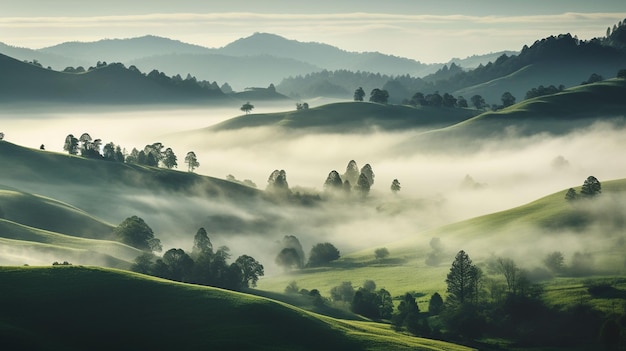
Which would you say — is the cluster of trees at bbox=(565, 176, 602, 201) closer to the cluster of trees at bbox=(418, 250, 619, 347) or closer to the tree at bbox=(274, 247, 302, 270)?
the cluster of trees at bbox=(418, 250, 619, 347)

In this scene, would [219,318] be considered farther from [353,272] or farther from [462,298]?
[353,272]

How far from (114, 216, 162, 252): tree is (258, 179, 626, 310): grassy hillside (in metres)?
31.2

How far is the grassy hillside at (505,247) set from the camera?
147 metres

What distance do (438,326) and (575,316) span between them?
2114 cm

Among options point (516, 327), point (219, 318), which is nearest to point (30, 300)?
point (219, 318)

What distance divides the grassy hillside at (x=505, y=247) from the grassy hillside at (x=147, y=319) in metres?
40.1

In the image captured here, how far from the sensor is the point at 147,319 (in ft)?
300

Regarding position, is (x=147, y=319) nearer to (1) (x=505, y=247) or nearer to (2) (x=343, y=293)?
(2) (x=343, y=293)

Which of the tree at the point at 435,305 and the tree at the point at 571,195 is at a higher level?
the tree at the point at 571,195

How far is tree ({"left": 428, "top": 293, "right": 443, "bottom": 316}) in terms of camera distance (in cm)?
12850

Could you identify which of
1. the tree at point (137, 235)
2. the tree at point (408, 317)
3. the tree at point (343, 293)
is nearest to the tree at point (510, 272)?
A: the tree at point (408, 317)

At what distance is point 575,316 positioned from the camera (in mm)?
115312

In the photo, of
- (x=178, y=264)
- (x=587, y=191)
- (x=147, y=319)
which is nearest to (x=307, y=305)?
(x=178, y=264)

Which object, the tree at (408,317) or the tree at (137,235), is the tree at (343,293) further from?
the tree at (137,235)
